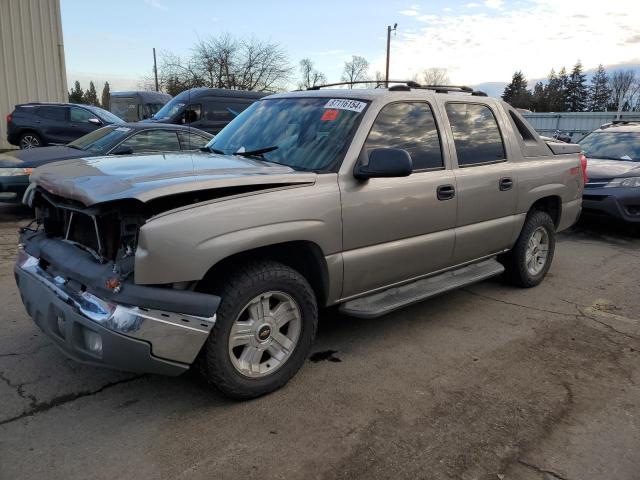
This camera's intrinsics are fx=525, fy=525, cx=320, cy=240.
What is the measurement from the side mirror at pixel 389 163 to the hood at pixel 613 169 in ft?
20.1

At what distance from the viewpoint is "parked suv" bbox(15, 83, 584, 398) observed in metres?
2.67

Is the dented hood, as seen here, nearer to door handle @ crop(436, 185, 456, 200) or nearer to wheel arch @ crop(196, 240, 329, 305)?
wheel arch @ crop(196, 240, 329, 305)

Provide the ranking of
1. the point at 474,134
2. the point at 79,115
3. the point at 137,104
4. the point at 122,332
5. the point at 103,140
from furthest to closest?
the point at 137,104 < the point at 79,115 < the point at 103,140 < the point at 474,134 < the point at 122,332

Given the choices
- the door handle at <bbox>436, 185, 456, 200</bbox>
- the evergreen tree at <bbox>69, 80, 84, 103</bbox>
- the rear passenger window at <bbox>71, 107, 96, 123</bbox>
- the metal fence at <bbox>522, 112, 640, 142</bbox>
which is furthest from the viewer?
the evergreen tree at <bbox>69, 80, 84, 103</bbox>

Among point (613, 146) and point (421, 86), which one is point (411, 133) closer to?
point (421, 86)

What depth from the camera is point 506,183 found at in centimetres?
466

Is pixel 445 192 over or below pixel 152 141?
below

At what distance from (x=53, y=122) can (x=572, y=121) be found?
2173 cm

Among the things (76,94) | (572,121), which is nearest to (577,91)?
(572,121)

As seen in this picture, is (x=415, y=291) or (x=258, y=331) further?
(x=415, y=291)

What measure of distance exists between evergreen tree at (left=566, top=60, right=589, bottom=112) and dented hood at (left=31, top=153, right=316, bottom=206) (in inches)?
3093

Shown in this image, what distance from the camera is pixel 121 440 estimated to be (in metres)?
2.74

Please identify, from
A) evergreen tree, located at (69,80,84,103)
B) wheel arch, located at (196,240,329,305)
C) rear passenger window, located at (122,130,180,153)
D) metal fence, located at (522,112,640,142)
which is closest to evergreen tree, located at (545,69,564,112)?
metal fence, located at (522,112,640,142)

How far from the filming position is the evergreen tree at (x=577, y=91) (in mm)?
72875
